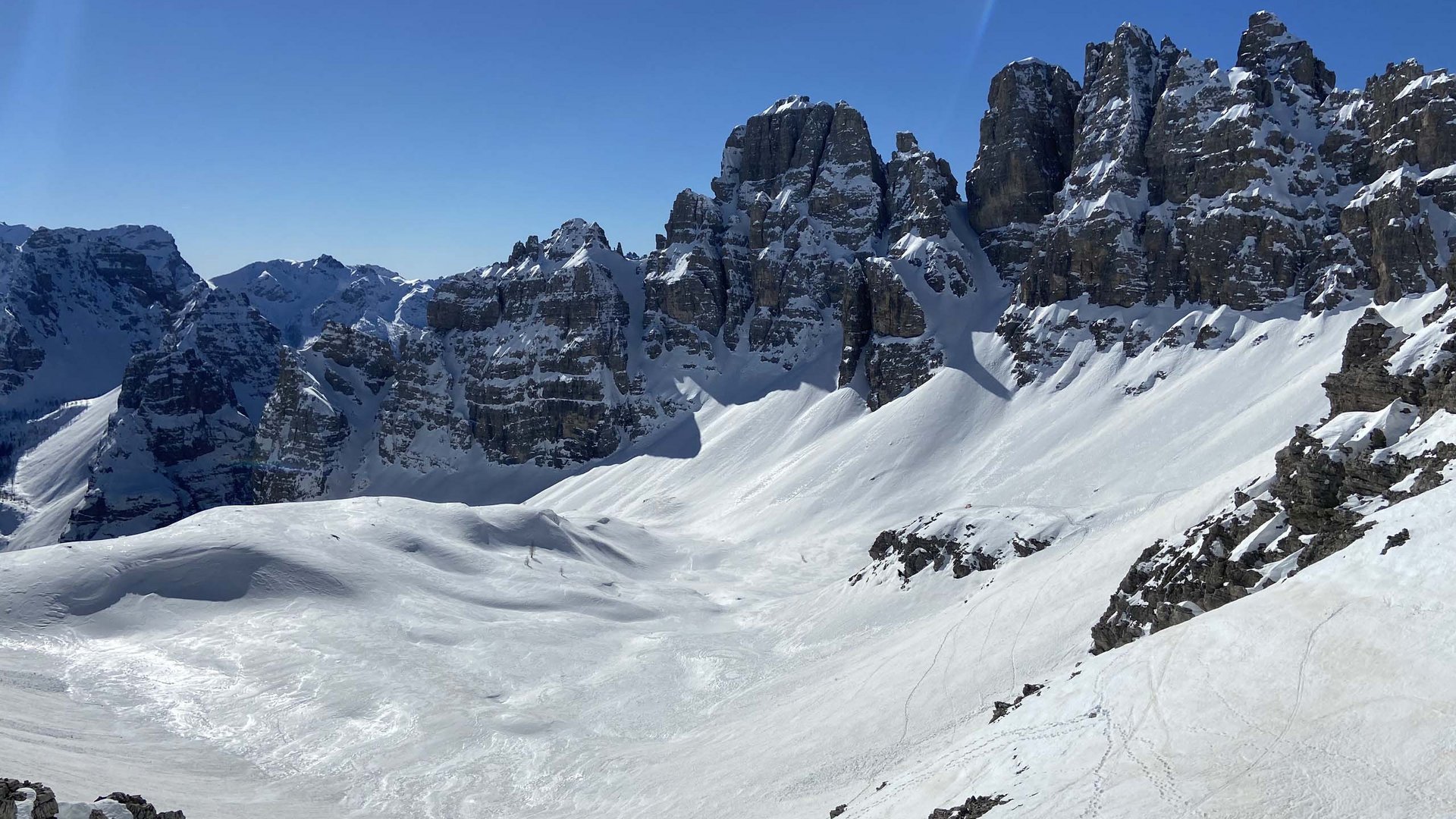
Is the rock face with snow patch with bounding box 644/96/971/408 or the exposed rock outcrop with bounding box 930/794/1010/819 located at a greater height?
the rock face with snow patch with bounding box 644/96/971/408

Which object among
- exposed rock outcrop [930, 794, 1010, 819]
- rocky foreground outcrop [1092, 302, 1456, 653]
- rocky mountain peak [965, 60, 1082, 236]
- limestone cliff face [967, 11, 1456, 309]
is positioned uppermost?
rocky mountain peak [965, 60, 1082, 236]

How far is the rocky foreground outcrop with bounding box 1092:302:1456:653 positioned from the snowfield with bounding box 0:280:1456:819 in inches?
162

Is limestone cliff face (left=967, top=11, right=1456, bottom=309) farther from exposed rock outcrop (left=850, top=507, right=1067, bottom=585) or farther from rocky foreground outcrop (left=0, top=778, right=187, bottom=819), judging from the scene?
rocky foreground outcrop (left=0, top=778, right=187, bottom=819)

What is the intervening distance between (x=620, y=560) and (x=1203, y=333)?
3256 inches

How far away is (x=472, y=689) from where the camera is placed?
5297 centimetres

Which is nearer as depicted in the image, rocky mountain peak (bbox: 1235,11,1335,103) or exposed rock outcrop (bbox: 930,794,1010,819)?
exposed rock outcrop (bbox: 930,794,1010,819)

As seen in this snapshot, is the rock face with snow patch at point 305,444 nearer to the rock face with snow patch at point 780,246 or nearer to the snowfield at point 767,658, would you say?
the rock face with snow patch at point 780,246

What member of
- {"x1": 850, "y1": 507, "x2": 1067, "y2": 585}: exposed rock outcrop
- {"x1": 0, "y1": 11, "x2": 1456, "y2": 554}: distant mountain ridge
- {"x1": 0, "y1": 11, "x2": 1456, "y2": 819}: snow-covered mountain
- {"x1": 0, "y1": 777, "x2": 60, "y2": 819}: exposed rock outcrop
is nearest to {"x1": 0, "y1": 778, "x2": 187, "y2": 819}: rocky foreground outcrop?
{"x1": 0, "y1": 777, "x2": 60, "y2": 819}: exposed rock outcrop

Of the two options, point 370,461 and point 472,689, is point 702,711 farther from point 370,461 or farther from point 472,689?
point 370,461

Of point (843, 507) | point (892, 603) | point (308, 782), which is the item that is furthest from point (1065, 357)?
point (308, 782)

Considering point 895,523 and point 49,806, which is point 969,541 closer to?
point 49,806

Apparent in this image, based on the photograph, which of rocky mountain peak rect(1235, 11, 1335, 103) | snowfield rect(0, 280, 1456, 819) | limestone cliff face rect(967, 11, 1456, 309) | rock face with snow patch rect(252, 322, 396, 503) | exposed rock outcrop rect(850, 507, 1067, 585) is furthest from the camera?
rock face with snow patch rect(252, 322, 396, 503)

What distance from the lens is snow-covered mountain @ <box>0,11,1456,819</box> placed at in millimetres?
21422

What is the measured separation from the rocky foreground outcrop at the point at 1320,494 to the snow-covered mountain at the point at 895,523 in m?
0.17
